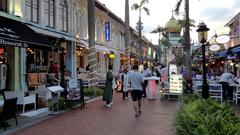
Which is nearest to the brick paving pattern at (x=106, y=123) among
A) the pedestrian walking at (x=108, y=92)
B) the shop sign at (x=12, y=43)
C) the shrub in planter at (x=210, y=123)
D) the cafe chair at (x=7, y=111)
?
the cafe chair at (x=7, y=111)

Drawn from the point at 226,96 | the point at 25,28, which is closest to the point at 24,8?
the point at 25,28

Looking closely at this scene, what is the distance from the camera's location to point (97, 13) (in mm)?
34281

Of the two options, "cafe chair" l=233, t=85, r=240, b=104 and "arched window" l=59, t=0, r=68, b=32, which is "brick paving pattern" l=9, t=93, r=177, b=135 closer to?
"cafe chair" l=233, t=85, r=240, b=104

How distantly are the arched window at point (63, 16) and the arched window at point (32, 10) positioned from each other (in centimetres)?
385

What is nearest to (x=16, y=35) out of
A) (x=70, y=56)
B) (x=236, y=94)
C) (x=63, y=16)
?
(x=236, y=94)

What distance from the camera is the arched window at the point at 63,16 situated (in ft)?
80.9

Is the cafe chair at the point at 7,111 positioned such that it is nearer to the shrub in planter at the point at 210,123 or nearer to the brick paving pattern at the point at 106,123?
the brick paving pattern at the point at 106,123

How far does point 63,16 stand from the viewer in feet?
81.8

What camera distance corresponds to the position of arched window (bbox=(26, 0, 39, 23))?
1961cm

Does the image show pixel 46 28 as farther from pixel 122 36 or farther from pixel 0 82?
pixel 122 36

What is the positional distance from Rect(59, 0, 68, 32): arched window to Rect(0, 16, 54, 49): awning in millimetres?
6919

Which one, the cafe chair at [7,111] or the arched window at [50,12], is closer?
the cafe chair at [7,111]

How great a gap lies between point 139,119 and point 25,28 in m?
7.72

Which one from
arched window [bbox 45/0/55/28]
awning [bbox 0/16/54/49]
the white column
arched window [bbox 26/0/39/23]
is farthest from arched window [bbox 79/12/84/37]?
awning [bbox 0/16/54/49]
